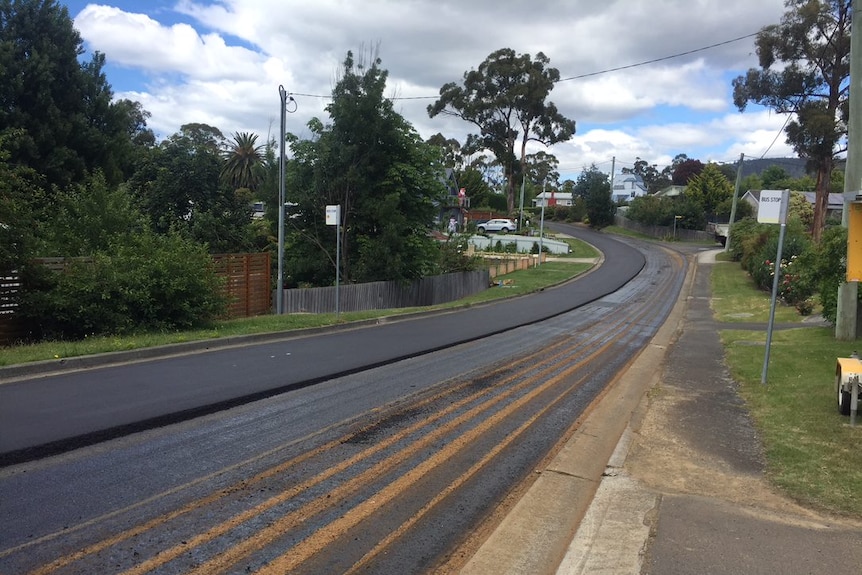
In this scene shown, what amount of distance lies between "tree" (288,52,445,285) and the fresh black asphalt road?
27.5 feet

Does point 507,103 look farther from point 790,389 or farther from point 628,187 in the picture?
point 628,187

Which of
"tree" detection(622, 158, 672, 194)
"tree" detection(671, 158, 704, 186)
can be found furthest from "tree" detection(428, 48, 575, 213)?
"tree" detection(622, 158, 672, 194)

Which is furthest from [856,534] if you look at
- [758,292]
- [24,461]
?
[758,292]

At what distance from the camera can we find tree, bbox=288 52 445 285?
2508 centimetres

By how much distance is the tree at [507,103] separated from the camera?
218 ft

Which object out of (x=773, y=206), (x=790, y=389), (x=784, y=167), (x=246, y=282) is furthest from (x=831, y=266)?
(x=784, y=167)

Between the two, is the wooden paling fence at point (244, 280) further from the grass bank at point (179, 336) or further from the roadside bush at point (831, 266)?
the roadside bush at point (831, 266)

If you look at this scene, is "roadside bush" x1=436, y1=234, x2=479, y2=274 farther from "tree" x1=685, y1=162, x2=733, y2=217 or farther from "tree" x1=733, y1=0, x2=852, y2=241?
"tree" x1=685, y1=162, x2=733, y2=217

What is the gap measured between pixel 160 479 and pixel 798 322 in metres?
19.4

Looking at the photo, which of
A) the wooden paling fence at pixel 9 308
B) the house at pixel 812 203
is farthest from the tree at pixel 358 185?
the house at pixel 812 203

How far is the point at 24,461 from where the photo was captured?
5762 mm

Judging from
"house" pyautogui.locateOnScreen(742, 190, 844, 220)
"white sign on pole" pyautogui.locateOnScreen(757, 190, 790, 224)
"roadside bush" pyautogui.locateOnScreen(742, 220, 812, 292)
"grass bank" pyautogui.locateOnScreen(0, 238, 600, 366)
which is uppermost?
"house" pyautogui.locateOnScreen(742, 190, 844, 220)

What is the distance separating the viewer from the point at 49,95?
28688 mm

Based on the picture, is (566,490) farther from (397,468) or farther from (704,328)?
(704,328)
